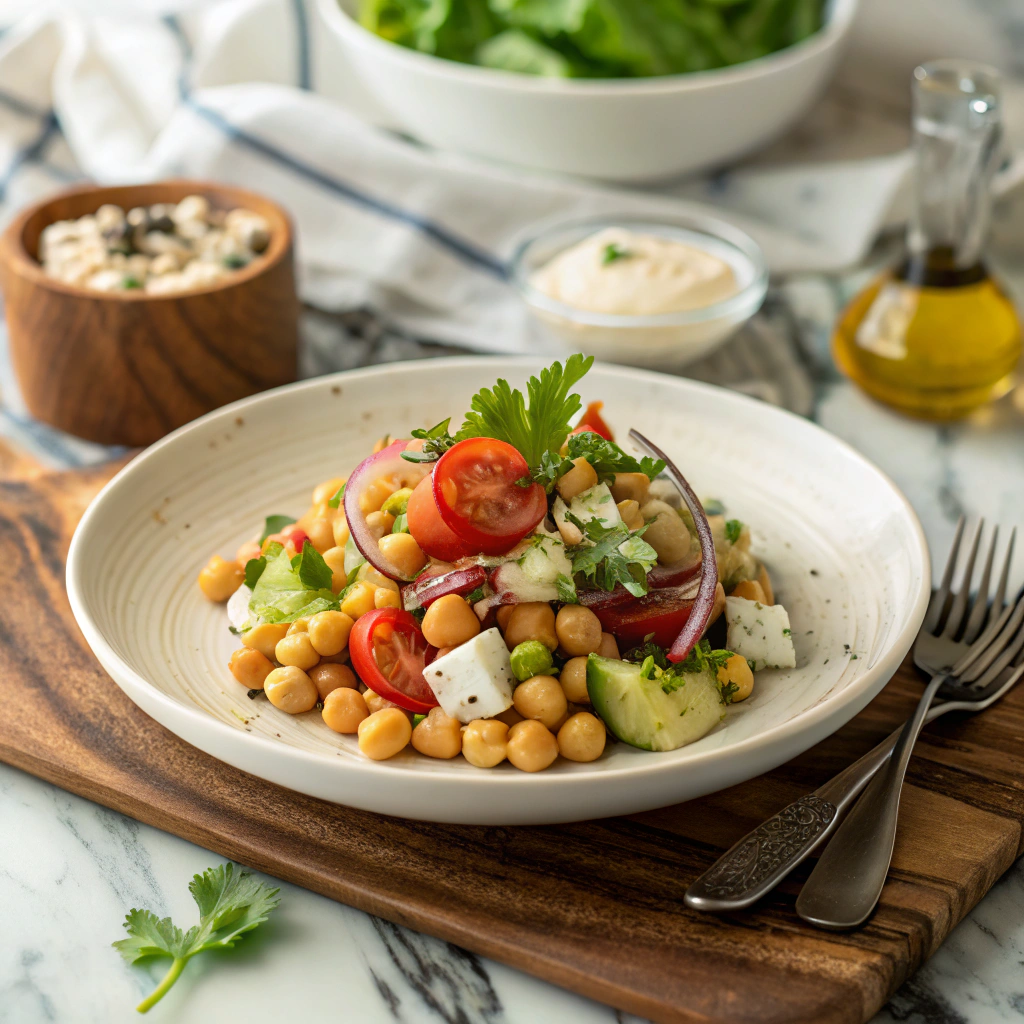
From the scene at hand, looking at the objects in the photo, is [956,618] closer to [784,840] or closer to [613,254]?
[784,840]

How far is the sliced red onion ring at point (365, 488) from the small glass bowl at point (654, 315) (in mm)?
1409

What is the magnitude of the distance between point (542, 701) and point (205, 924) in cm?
80

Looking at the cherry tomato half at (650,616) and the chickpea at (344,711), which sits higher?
the cherry tomato half at (650,616)

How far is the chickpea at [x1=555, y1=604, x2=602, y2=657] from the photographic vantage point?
255cm

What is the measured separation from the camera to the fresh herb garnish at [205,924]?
7.09 feet

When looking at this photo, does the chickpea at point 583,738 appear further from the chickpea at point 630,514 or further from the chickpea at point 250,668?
the chickpea at point 250,668

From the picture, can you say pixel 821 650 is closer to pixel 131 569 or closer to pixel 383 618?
pixel 383 618

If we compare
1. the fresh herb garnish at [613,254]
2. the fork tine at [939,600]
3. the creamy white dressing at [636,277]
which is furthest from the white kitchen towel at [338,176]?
the fork tine at [939,600]

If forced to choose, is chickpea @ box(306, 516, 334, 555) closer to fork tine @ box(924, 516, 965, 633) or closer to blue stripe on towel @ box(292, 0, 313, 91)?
fork tine @ box(924, 516, 965, 633)

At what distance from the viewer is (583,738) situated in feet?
7.92

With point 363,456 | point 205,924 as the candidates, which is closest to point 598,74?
point 363,456

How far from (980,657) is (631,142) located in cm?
268

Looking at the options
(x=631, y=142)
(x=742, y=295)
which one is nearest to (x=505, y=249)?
(x=631, y=142)

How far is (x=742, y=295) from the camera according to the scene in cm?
412
